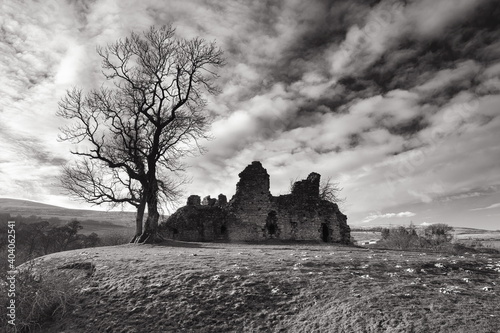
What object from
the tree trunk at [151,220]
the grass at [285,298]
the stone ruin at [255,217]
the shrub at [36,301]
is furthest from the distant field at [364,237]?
the shrub at [36,301]

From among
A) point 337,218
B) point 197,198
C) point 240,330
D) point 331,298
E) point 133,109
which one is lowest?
point 240,330

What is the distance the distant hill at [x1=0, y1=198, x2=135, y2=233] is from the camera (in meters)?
114

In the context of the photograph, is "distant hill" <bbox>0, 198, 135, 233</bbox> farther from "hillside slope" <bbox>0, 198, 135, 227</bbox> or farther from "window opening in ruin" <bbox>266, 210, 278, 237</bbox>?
"window opening in ruin" <bbox>266, 210, 278, 237</bbox>

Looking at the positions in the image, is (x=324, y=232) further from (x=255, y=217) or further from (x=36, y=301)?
(x=36, y=301)

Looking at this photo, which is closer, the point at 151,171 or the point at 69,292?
the point at 69,292

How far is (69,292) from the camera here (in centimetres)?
818

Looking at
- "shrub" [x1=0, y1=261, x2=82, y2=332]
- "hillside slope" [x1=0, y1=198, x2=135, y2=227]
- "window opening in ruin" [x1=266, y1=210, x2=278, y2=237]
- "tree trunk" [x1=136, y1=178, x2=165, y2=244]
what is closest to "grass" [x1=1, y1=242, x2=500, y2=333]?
"shrub" [x1=0, y1=261, x2=82, y2=332]

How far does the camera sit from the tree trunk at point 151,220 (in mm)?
19094

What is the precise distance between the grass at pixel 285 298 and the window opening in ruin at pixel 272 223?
51.8 ft

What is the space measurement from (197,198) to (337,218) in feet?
43.4

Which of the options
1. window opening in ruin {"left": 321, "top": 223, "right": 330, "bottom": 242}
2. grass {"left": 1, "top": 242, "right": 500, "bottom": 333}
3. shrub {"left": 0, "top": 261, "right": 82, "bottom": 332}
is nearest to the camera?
grass {"left": 1, "top": 242, "right": 500, "bottom": 333}

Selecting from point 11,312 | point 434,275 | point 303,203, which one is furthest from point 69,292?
point 303,203

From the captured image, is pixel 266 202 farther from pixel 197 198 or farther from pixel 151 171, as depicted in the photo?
pixel 151 171

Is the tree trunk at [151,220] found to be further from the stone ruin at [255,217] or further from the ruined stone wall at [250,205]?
the ruined stone wall at [250,205]
